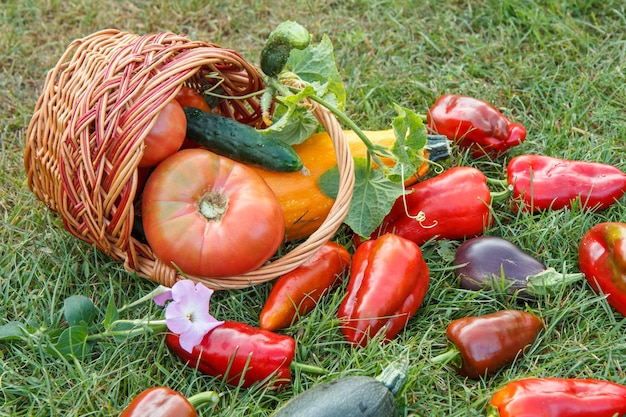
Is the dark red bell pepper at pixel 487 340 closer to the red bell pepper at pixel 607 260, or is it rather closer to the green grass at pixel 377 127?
the green grass at pixel 377 127

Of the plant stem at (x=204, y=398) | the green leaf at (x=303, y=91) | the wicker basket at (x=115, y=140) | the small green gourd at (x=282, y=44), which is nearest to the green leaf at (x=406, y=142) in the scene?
the wicker basket at (x=115, y=140)

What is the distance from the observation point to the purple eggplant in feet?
8.88

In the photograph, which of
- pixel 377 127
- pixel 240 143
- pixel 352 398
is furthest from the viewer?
pixel 377 127

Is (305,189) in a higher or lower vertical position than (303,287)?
higher

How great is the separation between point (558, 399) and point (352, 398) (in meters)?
0.63

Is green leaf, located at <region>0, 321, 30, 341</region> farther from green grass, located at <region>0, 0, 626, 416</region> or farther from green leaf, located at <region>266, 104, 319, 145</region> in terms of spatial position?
green leaf, located at <region>266, 104, 319, 145</region>

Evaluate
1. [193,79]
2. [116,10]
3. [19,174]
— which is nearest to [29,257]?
[19,174]

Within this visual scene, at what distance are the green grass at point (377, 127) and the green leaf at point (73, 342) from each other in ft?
0.12

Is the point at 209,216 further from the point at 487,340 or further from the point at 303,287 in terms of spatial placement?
the point at 487,340

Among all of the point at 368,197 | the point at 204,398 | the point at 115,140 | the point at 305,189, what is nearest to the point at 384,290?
the point at 368,197

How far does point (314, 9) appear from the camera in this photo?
172 inches

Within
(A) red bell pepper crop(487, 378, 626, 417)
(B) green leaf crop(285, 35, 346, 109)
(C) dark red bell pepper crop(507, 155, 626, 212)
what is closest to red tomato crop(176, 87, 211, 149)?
(B) green leaf crop(285, 35, 346, 109)

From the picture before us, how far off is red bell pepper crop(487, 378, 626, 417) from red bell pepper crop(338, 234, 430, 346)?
47 cm

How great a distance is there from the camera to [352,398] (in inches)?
84.0
